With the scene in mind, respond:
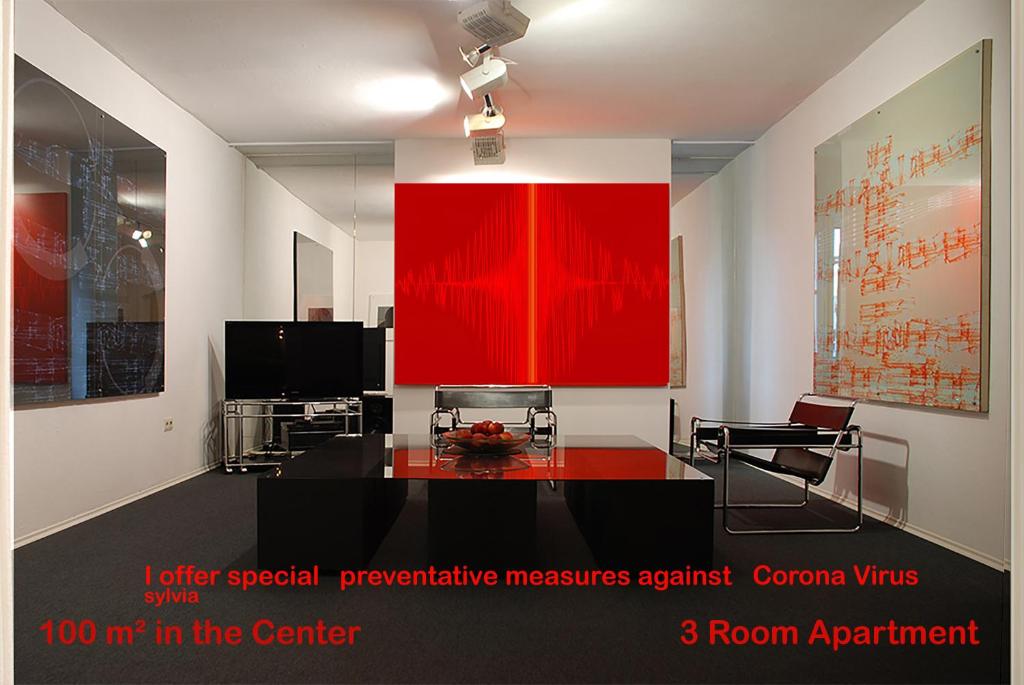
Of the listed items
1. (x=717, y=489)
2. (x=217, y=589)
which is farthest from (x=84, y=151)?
(x=717, y=489)

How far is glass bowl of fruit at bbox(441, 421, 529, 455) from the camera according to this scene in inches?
134

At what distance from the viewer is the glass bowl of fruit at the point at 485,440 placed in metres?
3.40

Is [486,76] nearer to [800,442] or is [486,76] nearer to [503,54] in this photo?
[503,54]

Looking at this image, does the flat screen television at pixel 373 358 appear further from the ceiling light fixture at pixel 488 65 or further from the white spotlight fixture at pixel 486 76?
the white spotlight fixture at pixel 486 76

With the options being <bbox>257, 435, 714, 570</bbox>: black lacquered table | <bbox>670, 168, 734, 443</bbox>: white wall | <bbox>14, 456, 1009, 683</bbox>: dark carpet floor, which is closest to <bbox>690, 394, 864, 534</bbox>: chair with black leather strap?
<bbox>14, 456, 1009, 683</bbox>: dark carpet floor

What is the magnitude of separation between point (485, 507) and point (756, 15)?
A: 123 inches

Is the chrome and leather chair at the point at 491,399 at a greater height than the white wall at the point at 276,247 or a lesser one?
lesser

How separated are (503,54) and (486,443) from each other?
259cm

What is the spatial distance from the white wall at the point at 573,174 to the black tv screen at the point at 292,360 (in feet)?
1.66

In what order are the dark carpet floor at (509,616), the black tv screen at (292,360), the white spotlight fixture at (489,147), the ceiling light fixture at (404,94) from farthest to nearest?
the black tv screen at (292,360) → the white spotlight fixture at (489,147) → the ceiling light fixture at (404,94) → the dark carpet floor at (509,616)

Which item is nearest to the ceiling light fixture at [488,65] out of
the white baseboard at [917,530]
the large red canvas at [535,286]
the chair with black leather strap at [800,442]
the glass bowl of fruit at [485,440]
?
the large red canvas at [535,286]

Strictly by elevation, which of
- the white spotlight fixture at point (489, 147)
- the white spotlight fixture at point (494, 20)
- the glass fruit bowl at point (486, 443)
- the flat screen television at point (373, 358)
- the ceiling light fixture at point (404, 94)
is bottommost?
the glass fruit bowl at point (486, 443)

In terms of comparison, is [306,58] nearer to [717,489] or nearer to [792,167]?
[792,167]

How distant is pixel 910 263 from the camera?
3785mm
